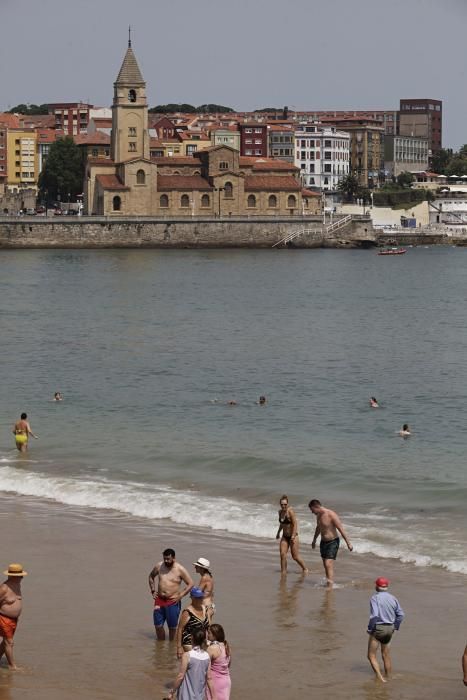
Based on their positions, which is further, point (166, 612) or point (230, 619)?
point (230, 619)

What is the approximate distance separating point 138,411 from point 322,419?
397cm

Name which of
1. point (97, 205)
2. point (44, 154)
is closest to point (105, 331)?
point (97, 205)

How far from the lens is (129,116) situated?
111000 mm

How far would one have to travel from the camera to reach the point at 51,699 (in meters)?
11.2

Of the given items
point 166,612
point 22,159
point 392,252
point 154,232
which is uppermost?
point 22,159

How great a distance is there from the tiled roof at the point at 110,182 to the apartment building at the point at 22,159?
105 ft

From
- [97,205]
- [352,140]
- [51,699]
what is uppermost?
[352,140]

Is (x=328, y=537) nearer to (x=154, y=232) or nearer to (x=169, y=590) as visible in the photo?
(x=169, y=590)

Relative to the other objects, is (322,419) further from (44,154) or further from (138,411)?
(44,154)

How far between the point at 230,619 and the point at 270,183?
329ft

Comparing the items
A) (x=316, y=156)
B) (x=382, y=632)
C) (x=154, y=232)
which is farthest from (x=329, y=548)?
(x=316, y=156)

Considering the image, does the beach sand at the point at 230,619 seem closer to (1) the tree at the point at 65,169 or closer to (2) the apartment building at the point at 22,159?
(1) the tree at the point at 65,169

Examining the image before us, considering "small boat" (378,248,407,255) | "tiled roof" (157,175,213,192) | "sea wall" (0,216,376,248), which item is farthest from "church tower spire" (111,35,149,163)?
"small boat" (378,248,407,255)

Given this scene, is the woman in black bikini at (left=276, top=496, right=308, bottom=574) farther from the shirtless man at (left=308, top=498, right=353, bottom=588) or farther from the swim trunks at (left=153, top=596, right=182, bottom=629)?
the swim trunks at (left=153, top=596, right=182, bottom=629)
